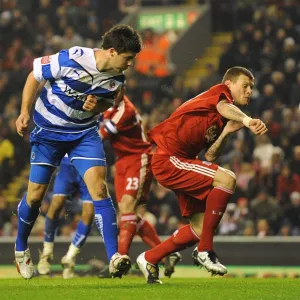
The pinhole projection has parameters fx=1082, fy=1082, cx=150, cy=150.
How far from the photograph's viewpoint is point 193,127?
31.7 ft

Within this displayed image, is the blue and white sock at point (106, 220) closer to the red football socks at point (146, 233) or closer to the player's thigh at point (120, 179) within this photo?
the player's thigh at point (120, 179)

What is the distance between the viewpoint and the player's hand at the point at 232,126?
958 centimetres

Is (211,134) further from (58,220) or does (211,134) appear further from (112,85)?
(58,220)

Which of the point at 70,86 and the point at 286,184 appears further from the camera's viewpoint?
the point at 286,184

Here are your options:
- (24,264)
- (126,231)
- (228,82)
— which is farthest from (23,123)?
(126,231)

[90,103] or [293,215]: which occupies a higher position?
[90,103]

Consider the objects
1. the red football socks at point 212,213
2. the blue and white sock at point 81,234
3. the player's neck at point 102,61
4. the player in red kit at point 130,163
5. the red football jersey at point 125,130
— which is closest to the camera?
the player's neck at point 102,61

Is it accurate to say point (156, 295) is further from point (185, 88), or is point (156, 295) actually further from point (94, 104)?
point (185, 88)

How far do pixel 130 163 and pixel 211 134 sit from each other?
2.51 meters

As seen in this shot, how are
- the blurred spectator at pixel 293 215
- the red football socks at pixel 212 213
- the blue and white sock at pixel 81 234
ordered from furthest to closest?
the blurred spectator at pixel 293 215 < the blue and white sock at pixel 81 234 < the red football socks at pixel 212 213

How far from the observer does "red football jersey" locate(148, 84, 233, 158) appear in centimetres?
959

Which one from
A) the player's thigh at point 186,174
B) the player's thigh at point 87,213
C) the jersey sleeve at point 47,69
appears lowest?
the player's thigh at point 87,213

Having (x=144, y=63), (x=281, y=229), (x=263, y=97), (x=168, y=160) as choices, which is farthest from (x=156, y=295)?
(x=144, y=63)

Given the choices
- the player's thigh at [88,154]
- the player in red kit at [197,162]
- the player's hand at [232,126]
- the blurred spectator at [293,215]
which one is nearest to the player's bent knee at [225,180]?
the player in red kit at [197,162]
